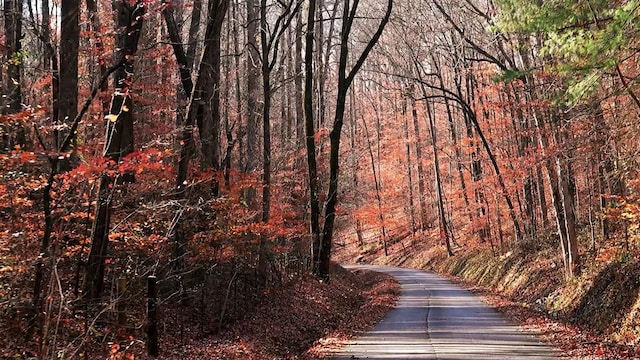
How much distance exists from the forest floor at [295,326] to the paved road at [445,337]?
0.64m

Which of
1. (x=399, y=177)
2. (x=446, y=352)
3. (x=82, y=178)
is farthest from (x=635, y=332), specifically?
(x=399, y=177)

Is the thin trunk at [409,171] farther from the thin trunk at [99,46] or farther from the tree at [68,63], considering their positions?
the tree at [68,63]

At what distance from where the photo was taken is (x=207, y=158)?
51.7 ft

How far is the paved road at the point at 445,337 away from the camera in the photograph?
10.2 m

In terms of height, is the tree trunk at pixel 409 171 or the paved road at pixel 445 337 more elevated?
the tree trunk at pixel 409 171

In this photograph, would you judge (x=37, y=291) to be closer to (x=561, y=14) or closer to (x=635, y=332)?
(x=561, y=14)

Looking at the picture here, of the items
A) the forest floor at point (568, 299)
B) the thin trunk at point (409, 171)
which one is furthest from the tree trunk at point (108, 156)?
the thin trunk at point (409, 171)

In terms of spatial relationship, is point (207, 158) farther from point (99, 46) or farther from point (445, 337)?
point (445, 337)

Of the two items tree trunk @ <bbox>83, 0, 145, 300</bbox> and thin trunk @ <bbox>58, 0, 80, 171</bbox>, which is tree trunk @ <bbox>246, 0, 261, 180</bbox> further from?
tree trunk @ <bbox>83, 0, 145, 300</bbox>

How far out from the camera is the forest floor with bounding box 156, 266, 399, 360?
10.8 metres

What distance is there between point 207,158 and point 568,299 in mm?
10567

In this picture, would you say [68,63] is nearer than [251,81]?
Yes

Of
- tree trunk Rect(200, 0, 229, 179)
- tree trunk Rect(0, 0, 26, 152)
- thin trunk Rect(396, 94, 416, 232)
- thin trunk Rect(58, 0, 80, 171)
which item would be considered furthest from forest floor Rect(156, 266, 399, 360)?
thin trunk Rect(396, 94, 416, 232)

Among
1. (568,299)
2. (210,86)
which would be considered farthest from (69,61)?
(568,299)
